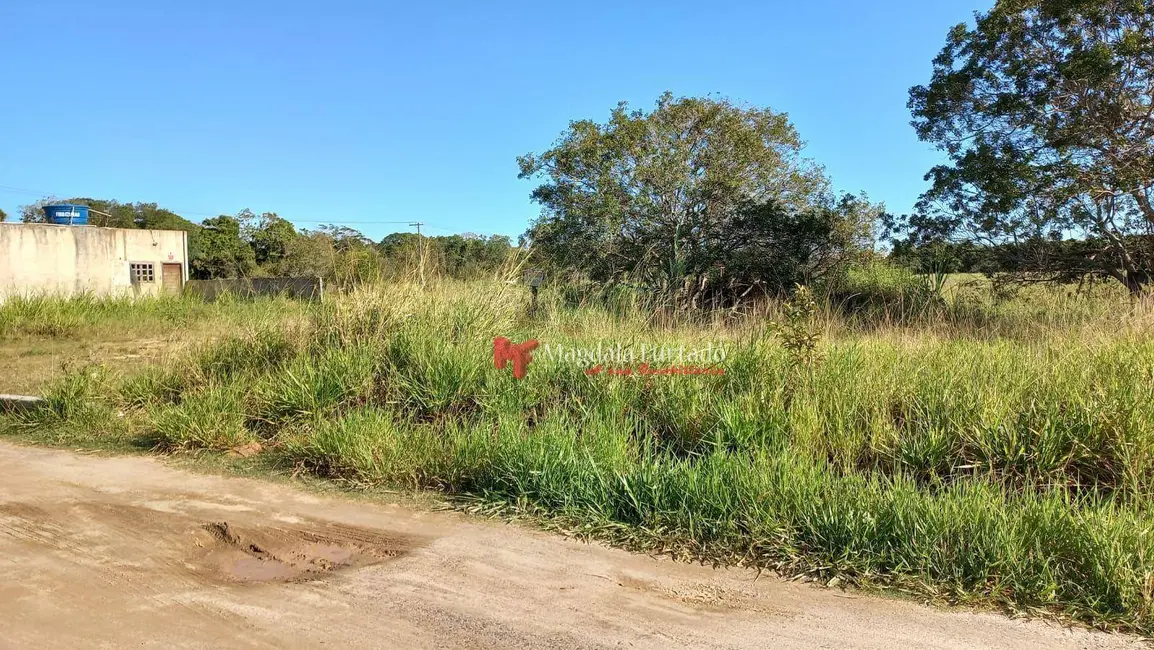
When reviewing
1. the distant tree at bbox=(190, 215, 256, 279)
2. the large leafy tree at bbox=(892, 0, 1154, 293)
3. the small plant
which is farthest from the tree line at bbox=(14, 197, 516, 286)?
the large leafy tree at bbox=(892, 0, 1154, 293)

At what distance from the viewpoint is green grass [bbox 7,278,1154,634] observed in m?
3.47

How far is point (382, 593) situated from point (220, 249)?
2018 inches

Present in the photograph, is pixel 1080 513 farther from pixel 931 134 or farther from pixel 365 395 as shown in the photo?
pixel 931 134

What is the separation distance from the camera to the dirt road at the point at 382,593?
294 cm

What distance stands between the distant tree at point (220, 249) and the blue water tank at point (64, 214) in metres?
14.7

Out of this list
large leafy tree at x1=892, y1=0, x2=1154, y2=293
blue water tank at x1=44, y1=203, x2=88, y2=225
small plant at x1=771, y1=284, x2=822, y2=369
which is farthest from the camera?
blue water tank at x1=44, y1=203, x2=88, y2=225

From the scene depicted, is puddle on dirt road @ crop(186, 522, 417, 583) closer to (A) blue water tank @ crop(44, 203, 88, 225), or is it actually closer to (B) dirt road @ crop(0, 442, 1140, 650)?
(B) dirt road @ crop(0, 442, 1140, 650)

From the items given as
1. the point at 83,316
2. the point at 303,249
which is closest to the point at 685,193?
the point at 83,316

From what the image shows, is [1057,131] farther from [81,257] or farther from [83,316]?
[81,257]

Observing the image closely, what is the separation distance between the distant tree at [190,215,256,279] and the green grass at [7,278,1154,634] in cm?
4100

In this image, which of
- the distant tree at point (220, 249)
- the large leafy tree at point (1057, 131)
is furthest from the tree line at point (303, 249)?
the large leafy tree at point (1057, 131)

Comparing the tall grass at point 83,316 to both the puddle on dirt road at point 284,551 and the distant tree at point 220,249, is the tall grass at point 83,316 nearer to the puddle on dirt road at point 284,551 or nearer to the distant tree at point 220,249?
the puddle on dirt road at point 284,551

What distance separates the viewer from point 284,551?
4066 mm

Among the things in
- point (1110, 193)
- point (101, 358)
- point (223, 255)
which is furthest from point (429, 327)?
point (223, 255)
